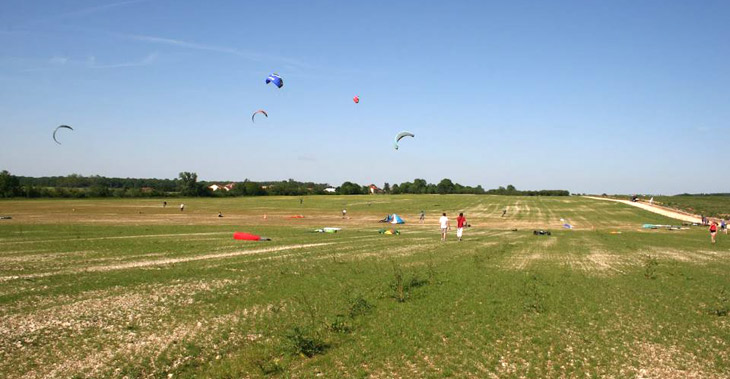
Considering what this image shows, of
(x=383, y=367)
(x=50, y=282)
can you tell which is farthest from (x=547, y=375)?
(x=50, y=282)

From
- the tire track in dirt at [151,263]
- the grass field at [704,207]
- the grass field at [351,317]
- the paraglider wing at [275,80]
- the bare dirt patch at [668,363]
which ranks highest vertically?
the paraglider wing at [275,80]

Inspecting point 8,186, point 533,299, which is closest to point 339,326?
point 533,299

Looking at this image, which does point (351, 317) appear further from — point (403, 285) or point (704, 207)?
point (704, 207)

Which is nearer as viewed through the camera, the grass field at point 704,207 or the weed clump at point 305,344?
the weed clump at point 305,344

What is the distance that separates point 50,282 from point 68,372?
8833 millimetres

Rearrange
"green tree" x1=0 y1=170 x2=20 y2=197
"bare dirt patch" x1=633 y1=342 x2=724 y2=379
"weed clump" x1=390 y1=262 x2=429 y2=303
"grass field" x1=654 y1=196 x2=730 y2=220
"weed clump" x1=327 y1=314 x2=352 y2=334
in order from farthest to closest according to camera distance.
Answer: "green tree" x1=0 y1=170 x2=20 y2=197 → "grass field" x1=654 y1=196 x2=730 y2=220 → "weed clump" x1=390 y1=262 x2=429 y2=303 → "weed clump" x1=327 y1=314 x2=352 y2=334 → "bare dirt patch" x1=633 y1=342 x2=724 y2=379

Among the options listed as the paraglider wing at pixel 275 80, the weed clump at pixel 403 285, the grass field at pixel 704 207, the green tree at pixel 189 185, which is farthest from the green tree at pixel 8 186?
the grass field at pixel 704 207

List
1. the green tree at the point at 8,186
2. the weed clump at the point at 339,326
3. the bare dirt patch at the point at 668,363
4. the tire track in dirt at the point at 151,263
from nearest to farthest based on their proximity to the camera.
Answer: the bare dirt patch at the point at 668,363
the weed clump at the point at 339,326
the tire track in dirt at the point at 151,263
the green tree at the point at 8,186

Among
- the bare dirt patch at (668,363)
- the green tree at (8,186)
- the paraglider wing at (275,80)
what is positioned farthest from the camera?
the green tree at (8,186)

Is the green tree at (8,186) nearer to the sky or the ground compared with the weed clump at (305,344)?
nearer to the sky

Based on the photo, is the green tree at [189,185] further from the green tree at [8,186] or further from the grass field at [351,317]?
the grass field at [351,317]

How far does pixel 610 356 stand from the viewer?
33.4 ft

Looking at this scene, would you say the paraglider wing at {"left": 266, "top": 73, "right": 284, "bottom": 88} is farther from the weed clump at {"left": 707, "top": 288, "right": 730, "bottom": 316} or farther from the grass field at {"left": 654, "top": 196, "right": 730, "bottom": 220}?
the grass field at {"left": 654, "top": 196, "right": 730, "bottom": 220}

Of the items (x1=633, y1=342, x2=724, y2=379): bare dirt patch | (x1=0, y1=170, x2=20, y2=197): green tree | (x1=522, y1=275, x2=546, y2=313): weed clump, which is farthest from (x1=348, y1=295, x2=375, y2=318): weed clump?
(x1=0, y1=170, x2=20, y2=197): green tree
